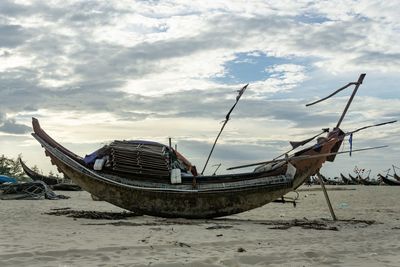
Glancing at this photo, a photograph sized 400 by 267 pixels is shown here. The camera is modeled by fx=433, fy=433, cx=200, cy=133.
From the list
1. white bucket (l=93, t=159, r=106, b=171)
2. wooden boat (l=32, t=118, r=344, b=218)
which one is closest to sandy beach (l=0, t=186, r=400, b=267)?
wooden boat (l=32, t=118, r=344, b=218)

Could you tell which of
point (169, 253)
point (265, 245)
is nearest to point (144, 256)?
point (169, 253)

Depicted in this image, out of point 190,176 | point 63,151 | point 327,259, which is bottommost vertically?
point 327,259

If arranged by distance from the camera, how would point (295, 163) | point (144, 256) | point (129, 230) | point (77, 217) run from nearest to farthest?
point (144, 256), point (129, 230), point (77, 217), point (295, 163)

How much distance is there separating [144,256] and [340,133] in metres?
7.77

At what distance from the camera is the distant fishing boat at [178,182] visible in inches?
436

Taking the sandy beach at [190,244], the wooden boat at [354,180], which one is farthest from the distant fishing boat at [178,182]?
the wooden boat at [354,180]

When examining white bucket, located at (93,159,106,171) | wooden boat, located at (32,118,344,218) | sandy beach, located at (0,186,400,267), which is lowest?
sandy beach, located at (0,186,400,267)

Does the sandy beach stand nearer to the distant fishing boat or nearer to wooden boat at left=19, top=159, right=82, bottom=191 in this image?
the distant fishing boat

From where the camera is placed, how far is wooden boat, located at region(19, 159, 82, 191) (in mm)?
31828

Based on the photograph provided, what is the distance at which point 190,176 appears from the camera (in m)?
11.3

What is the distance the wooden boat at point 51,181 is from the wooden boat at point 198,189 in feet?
70.3

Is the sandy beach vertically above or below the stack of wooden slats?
below

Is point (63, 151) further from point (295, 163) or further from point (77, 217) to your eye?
point (295, 163)

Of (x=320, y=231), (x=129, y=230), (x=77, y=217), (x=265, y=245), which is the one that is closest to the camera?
(x=265, y=245)
